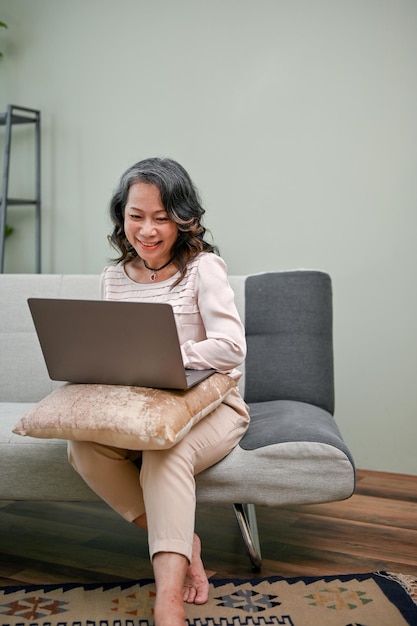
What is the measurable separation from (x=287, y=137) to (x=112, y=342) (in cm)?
159

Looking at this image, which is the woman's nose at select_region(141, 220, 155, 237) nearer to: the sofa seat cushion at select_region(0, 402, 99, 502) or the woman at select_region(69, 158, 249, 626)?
the woman at select_region(69, 158, 249, 626)

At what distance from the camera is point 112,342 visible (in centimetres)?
162

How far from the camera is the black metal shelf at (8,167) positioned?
10.8ft

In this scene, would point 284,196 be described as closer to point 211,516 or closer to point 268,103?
point 268,103

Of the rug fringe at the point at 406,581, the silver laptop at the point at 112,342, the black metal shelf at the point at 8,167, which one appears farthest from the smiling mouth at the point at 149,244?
the black metal shelf at the point at 8,167

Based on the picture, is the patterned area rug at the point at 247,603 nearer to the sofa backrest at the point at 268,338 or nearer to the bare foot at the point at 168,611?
the bare foot at the point at 168,611

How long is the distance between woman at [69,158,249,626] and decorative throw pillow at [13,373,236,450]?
0.10 meters

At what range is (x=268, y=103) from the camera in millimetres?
2955

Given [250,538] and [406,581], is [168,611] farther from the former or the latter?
[406,581]

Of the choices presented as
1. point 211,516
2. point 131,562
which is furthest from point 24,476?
point 211,516

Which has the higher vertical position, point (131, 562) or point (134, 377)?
point (134, 377)

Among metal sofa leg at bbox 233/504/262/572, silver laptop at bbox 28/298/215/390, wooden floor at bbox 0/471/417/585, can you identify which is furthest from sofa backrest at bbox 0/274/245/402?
silver laptop at bbox 28/298/215/390

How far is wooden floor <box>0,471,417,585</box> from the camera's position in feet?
6.29

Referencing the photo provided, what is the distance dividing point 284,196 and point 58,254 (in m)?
1.12
